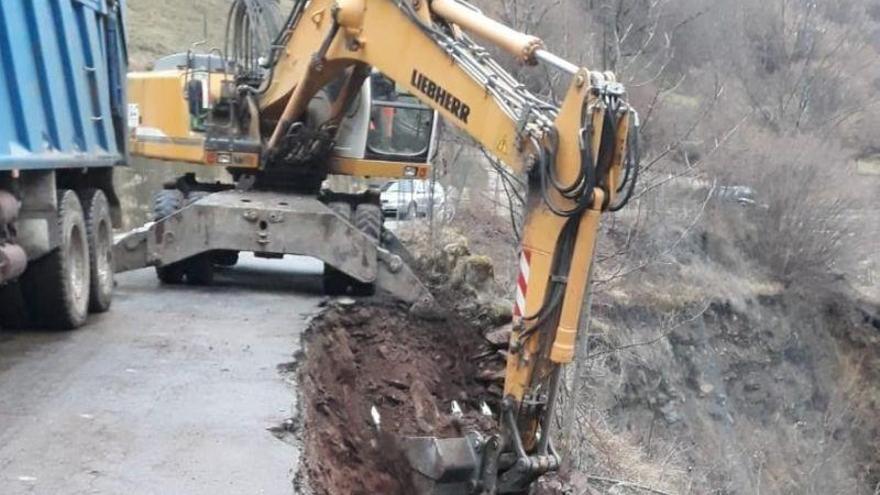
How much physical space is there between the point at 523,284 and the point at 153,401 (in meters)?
2.59

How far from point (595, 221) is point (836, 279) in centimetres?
3200

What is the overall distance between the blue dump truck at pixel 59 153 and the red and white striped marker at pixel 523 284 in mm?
3503

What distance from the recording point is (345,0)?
10.7 m

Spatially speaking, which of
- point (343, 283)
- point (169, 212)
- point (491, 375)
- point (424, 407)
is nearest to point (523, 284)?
point (424, 407)

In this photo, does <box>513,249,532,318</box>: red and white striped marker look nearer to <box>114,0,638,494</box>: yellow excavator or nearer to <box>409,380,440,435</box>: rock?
<box>114,0,638,494</box>: yellow excavator

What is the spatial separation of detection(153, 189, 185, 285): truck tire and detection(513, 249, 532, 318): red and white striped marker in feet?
18.7

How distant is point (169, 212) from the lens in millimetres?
13664

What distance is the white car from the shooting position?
82.4 ft

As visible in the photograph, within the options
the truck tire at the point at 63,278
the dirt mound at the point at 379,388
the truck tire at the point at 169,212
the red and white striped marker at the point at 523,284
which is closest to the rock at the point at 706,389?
the dirt mound at the point at 379,388

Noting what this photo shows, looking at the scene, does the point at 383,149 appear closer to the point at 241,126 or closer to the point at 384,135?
the point at 384,135

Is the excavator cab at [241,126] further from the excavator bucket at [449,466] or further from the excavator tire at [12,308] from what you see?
the excavator bucket at [449,466]

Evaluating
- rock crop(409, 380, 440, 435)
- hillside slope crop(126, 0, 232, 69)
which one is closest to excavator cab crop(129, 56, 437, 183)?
rock crop(409, 380, 440, 435)

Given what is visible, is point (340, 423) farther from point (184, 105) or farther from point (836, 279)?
point (836, 279)

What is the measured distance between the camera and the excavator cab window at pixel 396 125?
13797mm
